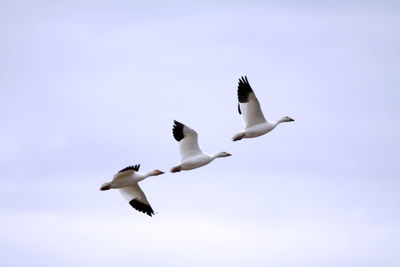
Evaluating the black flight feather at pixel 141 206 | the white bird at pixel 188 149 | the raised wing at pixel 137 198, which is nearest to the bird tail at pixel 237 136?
the white bird at pixel 188 149

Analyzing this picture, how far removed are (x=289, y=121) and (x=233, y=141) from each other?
8.36 ft

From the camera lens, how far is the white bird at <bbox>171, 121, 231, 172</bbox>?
27734 millimetres

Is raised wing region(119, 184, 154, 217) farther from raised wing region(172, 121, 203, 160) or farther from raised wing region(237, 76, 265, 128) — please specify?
raised wing region(237, 76, 265, 128)

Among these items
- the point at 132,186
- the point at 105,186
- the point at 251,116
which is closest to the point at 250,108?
the point at 251,116

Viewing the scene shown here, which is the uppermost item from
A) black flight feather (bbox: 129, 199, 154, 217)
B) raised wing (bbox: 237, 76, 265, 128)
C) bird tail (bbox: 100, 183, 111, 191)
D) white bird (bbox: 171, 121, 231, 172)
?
raised wing (bbox: 237, 76, 265, 128)

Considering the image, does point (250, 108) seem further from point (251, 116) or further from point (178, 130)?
point (178, 130)

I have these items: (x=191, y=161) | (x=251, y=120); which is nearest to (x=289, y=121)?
(x=251, y=120)

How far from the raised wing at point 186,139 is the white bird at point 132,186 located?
3.33 feet

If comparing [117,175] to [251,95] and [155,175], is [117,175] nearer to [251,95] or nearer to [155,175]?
[155,175]

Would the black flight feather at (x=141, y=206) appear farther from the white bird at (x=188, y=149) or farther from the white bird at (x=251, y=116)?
the white bird at (x=251, y=116)

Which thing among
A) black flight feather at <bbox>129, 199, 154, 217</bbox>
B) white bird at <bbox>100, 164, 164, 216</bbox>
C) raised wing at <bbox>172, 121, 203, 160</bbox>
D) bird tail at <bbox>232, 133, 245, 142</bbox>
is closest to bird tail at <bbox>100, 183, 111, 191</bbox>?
white bird at <bbox>100, 164, 164, 216</bbox>

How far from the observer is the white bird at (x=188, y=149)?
91.0ft

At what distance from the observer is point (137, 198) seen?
29.4 meters

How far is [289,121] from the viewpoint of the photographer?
30.6m
